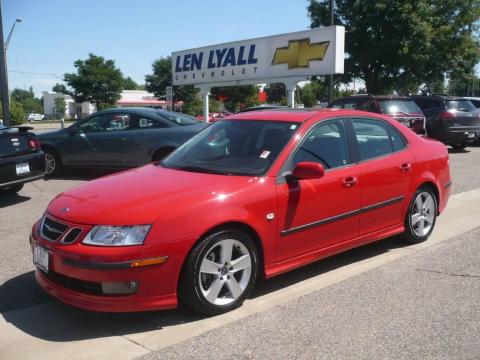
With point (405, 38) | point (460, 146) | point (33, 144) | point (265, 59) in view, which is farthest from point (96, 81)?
point (33, 144)

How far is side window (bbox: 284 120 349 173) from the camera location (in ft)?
15.1

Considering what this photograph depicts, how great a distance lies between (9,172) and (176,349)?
5558 millimetres

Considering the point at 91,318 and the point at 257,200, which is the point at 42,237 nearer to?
the point at 91,318

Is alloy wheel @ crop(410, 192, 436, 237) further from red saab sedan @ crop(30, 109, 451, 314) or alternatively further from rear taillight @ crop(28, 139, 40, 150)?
rear taillight @ crop(28, 139, 40, 150)

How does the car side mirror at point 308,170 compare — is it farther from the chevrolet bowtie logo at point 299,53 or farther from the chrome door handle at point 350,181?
the chevrolet bowtie logo at point 299,53

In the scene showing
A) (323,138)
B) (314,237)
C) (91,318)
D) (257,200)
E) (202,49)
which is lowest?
(91,318)

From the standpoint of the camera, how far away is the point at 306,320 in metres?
3.84

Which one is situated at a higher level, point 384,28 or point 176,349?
point 384,28

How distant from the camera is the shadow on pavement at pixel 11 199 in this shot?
8.23 meters

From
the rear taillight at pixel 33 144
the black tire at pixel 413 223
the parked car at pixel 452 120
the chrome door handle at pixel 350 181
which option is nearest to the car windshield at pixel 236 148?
the chrome door handle at pixel 350 181

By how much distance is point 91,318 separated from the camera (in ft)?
13.1

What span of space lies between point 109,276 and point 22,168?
529cm

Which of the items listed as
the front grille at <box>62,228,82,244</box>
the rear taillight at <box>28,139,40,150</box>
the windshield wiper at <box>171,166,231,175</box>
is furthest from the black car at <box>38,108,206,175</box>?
the front grille at <box>62,228,82,244</box>

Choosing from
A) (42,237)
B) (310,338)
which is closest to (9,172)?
(42,237)
